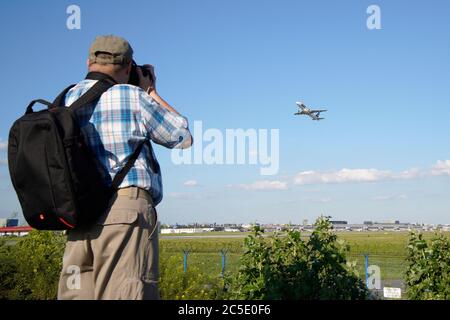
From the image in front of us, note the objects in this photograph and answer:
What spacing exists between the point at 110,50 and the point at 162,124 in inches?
20.3

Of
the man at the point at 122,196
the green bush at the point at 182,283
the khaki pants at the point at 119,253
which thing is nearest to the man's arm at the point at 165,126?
the man at the point at 122,196

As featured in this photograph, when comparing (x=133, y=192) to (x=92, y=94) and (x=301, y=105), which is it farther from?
(x=301, y=105)

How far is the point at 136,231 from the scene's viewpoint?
250cm

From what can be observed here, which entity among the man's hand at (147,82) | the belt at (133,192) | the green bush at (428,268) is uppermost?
the man's hand at (147,82)

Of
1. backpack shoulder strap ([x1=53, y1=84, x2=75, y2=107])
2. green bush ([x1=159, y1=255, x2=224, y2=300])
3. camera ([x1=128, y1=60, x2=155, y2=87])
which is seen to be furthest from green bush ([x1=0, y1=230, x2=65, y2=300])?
camera ([x1=128, y1=60, x2=155, y2=87])

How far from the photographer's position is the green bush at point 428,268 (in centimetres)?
546

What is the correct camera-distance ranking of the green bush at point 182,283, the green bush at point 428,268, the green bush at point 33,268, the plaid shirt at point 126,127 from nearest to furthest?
1. the plaid shirt at point 126,127
2. the green bush at point 428,268
3. the green bush at point 182,283
4. the green bush at point 33,268

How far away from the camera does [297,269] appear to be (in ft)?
16.1

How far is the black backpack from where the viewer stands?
7.81ft

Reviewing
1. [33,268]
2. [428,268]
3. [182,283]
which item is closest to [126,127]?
[428,268]

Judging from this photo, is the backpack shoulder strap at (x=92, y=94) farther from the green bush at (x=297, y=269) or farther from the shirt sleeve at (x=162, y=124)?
the green bush at (x=297, y=269)
